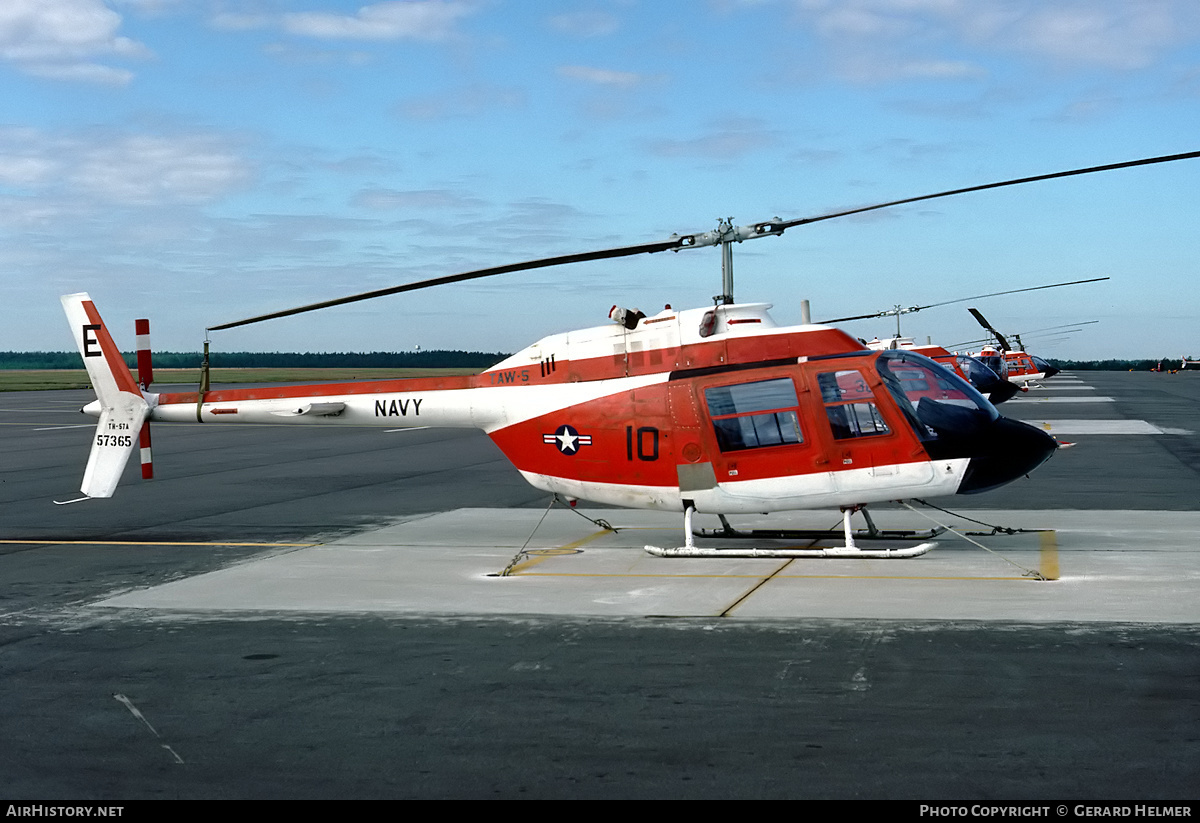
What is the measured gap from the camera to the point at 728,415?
1299cm

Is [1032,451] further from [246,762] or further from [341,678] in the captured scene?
[246,762]

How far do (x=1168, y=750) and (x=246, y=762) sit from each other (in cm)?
528

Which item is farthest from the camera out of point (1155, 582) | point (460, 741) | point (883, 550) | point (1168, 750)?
point (883, 550)

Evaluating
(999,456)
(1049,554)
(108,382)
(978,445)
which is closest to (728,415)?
(978,445)

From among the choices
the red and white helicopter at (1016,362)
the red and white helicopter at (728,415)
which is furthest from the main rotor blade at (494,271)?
the red and white helicopter at (1016,362)

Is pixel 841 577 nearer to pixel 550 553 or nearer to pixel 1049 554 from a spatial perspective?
pixel 1049 554

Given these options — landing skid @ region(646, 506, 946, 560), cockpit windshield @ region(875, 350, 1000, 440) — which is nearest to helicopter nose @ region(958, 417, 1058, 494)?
cockpit windshield @ region(875, 350, 1000, 440)

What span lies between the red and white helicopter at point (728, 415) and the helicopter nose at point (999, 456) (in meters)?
0.02

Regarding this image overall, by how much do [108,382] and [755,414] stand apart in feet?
30.0

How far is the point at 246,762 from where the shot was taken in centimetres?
648

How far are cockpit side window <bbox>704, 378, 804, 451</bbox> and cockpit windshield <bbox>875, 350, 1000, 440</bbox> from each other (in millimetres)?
1120

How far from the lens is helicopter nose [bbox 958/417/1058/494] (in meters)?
12.5

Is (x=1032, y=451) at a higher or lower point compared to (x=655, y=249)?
lower

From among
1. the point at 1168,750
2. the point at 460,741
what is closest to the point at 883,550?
the point at 1168,750
